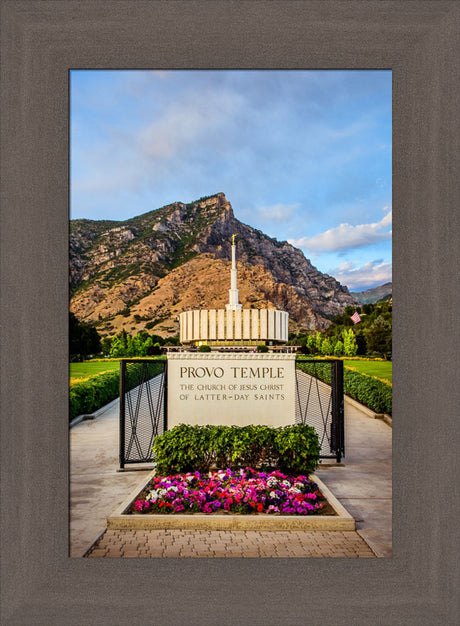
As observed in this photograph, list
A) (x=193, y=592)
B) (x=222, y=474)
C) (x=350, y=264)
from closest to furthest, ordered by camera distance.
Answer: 1. (x=193, y=592)
2. (x=222, y=474)
3. (x=350, y=264)

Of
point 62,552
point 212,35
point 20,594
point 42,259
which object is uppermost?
point 212,35

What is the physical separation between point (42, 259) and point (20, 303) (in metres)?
0.29

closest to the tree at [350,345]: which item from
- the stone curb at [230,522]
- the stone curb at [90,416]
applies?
the stone curb at [90,416]

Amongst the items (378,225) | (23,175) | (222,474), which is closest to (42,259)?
(23,175)

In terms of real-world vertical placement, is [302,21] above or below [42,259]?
above

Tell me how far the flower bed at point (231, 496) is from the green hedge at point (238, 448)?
0.72ft

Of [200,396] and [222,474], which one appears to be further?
[200,396]

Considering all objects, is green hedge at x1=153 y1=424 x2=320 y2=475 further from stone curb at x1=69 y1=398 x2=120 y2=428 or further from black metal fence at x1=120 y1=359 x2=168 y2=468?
stone curb at x1=69 y1=398 x2=120 y2=428

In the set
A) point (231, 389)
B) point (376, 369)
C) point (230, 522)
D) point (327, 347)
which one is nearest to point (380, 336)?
point (327, 347)

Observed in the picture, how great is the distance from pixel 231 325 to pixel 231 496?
23728 millimetres

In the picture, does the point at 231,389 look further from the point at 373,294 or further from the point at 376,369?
the point at 373,294

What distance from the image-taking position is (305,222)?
7762 cm

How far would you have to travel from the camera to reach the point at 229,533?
149 inches

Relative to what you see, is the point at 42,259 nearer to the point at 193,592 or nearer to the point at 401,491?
the point at 193,592
